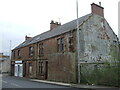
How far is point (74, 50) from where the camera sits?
20.4 metres

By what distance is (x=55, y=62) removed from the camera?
22.9m

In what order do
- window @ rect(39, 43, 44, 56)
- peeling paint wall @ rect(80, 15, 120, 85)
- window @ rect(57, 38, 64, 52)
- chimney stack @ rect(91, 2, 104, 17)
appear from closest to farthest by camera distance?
peeling paint wall @ rect(80, 15, 120, 85) < window @ rect(57, 38, 64, 52) < chimney stack @ rect(91, 2, 104, 17) < window @ rect(39, 43, 44, 56)

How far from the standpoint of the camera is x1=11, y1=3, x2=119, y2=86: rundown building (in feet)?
65.8

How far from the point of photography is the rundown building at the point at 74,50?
20062mm

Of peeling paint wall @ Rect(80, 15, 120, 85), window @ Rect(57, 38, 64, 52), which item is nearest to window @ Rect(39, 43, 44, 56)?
window @ Rect(57, 38, 64, 52)

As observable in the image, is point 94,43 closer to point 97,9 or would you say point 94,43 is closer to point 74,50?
point 74,50

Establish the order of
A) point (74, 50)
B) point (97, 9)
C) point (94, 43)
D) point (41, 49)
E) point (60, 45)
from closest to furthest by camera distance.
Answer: point (74, 50) → point (94, 43) → point (60, 45) → point (97, 9) → point (41, 49)

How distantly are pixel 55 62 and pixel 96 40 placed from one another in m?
5.95

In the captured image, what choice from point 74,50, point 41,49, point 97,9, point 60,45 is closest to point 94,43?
point 74,50

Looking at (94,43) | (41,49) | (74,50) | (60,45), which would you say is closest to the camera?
(74,50)

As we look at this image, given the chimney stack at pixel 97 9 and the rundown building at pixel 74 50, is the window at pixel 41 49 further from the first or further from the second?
the chimney stack at pixel 97 9

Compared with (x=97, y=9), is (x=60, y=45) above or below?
below

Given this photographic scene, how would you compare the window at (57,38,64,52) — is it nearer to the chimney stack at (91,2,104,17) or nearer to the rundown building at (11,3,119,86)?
the rundown building at (11,3,119,86)

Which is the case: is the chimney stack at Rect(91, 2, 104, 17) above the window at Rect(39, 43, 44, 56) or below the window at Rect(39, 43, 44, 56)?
above
